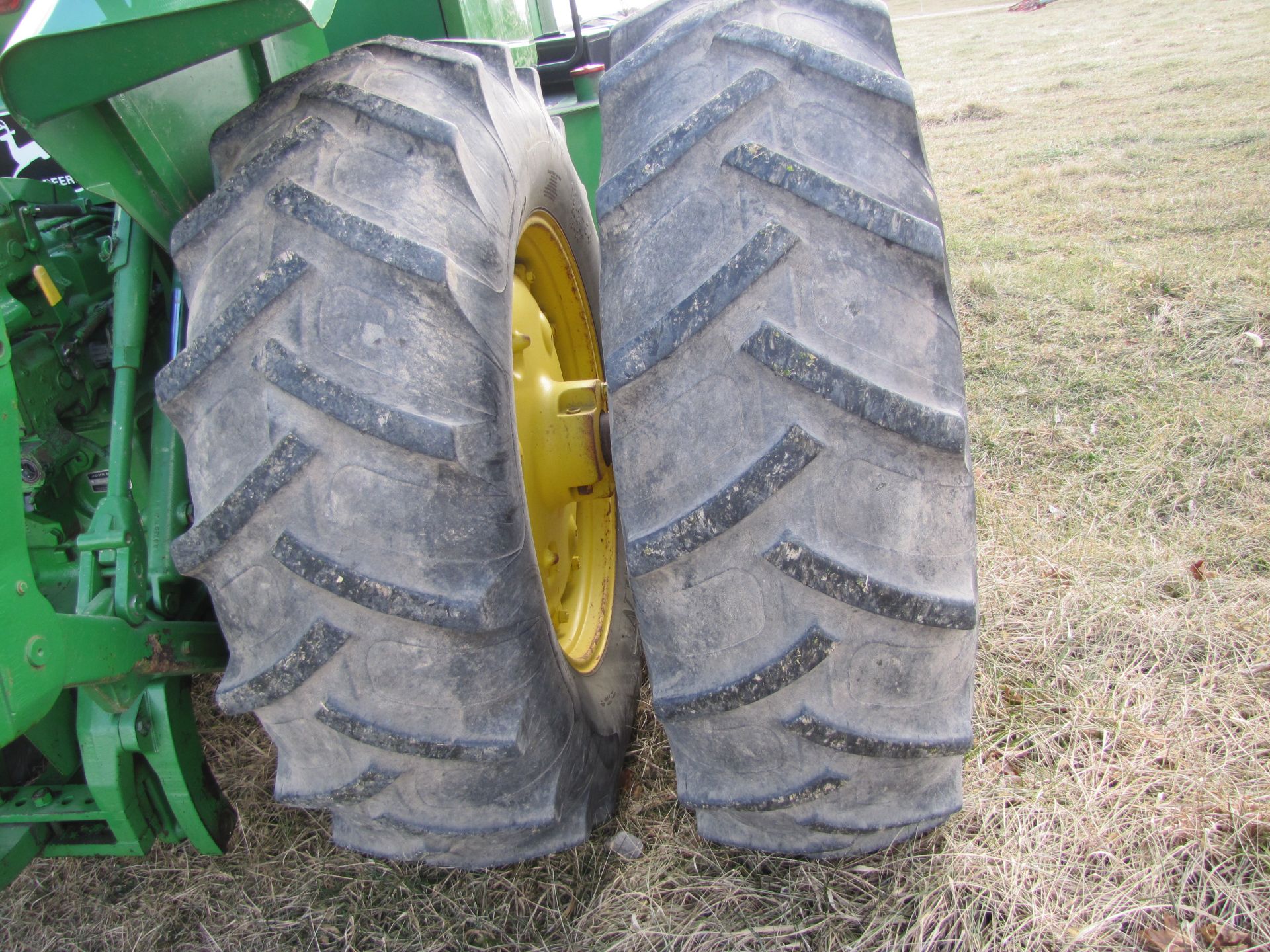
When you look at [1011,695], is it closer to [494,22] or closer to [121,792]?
[121,792]

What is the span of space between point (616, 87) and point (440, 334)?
1.60ft

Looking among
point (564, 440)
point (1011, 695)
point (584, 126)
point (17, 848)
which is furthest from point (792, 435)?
point (584, 126)

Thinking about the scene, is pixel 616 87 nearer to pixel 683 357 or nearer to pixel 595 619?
pixel 683 357

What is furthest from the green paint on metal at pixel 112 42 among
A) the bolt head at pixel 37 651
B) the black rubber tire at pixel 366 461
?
the bolt head at pixel 37 651

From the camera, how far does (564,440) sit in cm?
176

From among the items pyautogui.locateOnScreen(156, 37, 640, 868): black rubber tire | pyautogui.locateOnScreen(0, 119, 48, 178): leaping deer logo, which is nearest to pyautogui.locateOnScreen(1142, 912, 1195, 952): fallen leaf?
pyautogui.locateOnScreen(156, 37, 640, 868): black rubber tire

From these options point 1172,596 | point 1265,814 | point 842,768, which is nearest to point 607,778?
point 842,768

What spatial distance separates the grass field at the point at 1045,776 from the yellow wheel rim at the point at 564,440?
0.28m

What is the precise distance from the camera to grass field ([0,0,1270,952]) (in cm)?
151

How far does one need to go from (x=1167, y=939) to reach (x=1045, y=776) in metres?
0.35

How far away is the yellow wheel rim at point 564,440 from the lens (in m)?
1.77

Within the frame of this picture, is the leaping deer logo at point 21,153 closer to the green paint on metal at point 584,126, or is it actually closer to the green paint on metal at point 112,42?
the green paint on metal at point 112,42

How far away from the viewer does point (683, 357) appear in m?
1.16

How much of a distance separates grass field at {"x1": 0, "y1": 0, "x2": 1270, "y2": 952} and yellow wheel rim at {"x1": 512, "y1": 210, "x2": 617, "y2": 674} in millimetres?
280
